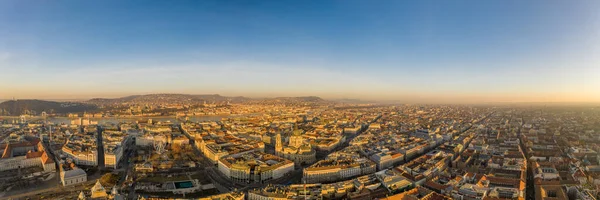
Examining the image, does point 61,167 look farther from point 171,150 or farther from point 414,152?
point 414,152

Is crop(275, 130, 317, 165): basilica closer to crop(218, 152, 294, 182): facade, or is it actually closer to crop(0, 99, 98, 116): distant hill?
crop(218, 152, 294, 182): facade

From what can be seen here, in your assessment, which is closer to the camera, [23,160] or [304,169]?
[304,169]

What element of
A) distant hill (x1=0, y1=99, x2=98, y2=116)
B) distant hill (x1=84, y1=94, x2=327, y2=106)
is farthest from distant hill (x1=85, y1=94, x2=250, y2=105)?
distant hill (x1=0, y1=99, x2=98, y2=116)

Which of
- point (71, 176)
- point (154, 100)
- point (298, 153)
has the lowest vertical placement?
point (71, 176)

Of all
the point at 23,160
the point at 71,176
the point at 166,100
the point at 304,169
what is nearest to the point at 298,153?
the point at 304,169

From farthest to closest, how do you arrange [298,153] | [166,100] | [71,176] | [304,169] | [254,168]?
1. [166,100]
2. [298,153]
3. [254,168]
4. [304,169]
5. [71,176]

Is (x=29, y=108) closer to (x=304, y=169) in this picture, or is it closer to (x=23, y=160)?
(x=23, y=160)

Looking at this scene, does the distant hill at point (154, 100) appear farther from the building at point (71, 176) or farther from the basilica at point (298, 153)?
the building at point (71, 176)

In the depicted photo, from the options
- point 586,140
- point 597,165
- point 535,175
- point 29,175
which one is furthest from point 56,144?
point 586,140

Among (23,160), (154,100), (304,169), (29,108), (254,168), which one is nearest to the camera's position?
(304,169)

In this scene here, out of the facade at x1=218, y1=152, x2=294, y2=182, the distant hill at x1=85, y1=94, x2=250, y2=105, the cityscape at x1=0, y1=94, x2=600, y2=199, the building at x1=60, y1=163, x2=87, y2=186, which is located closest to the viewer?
the cityscape at x1=0, y1=94, x2=600, y2=199

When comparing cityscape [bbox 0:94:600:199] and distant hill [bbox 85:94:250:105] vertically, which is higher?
distant hill [bbox 85:94:250:105]
